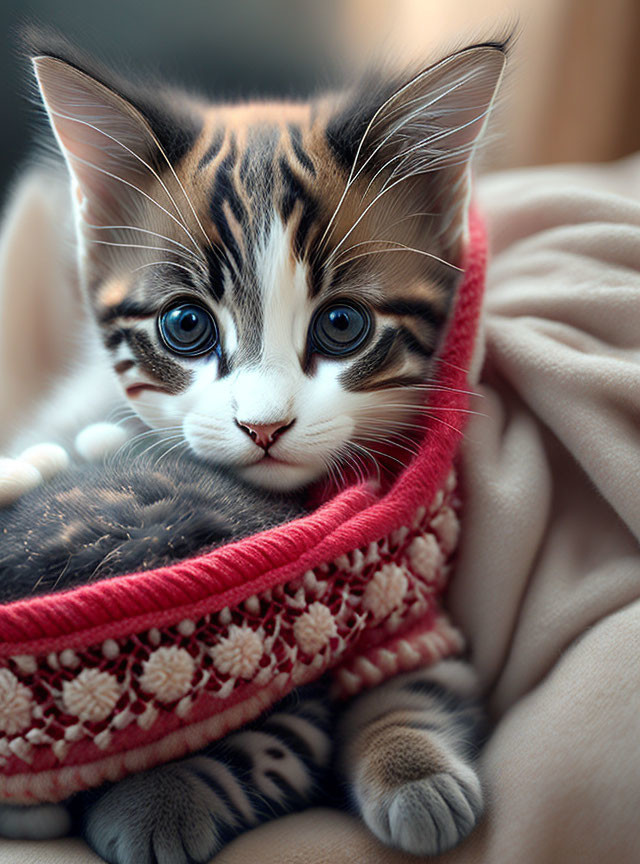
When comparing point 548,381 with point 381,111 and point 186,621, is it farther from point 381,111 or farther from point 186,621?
point 186,621

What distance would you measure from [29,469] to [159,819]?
13.8 inches

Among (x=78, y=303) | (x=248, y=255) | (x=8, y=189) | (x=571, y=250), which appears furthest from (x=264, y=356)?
(x=8, y=189)

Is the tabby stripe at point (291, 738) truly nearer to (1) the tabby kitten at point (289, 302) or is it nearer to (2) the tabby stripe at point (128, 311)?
(1) the tabby kitten at point (289, 302)

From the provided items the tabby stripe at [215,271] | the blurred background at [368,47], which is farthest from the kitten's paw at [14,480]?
the blurred background at [368,47]

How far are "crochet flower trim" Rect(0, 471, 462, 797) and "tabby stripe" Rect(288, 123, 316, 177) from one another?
1.24 feet

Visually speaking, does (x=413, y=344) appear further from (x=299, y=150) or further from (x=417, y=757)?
(x=417, y=757)

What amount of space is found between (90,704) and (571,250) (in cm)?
76

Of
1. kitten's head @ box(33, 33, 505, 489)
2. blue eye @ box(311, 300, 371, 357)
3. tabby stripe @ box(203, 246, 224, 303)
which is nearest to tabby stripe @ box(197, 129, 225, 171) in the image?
kitten's head @ box(33, 33, 505, 489)

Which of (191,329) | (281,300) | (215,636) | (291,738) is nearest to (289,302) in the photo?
(281,300)

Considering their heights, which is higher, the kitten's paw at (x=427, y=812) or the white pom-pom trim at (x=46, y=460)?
the white pom-pom trim at (x=46, y=460)

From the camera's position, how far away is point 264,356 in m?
0.75

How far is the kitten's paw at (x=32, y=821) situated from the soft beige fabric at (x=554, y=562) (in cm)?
2

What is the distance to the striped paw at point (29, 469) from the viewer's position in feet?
2.45

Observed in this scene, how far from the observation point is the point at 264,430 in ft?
2.40
